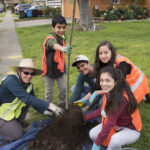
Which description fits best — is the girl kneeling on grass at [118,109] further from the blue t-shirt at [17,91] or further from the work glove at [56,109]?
the blue t-shirt at [17,91]

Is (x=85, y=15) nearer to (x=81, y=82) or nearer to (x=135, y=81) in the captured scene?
(x=81, y=82)

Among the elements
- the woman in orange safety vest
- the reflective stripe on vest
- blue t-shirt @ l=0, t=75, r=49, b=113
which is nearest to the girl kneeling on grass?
the woman in orange safety vest

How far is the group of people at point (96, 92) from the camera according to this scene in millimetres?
1734

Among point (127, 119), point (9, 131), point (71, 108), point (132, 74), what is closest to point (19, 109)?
point (9, 131)

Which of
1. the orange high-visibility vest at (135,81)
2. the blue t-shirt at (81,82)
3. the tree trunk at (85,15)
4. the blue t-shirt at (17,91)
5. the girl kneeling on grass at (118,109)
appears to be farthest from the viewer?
the tree trunk at (85,15)

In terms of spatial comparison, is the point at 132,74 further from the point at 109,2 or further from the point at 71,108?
the point at 109,2

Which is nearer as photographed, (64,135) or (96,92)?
(64,135)

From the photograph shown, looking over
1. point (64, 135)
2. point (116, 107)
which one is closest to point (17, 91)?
point (64, 135)

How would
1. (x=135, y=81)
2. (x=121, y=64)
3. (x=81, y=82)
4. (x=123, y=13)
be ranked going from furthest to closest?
(x=123, y=13) → (x=81, y=82) → (x=135, y=81) → (x=121, y=64)

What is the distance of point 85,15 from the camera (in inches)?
401

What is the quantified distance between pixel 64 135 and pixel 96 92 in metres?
0.71

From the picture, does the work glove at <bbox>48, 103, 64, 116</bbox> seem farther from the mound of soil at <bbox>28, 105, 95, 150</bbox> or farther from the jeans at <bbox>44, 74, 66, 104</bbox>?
the jeans at <bbox>44, 74, 66, 104</bbox>

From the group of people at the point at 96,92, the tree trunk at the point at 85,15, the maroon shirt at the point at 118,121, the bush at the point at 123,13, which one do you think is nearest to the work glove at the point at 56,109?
the group of people at the point at 96,92

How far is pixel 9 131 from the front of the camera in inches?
87.3
